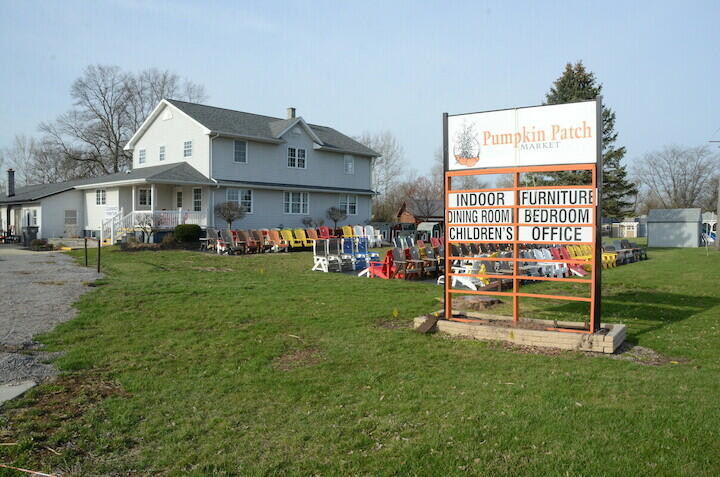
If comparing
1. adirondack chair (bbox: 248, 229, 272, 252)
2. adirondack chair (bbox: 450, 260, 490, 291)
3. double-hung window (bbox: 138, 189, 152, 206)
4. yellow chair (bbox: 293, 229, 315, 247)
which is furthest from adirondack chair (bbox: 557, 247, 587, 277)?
double-hung window (bbox: 138, 189, 152, 206)

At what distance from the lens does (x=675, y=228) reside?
38031 mm

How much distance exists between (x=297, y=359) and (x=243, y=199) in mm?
26163

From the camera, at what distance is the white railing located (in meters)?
27.6

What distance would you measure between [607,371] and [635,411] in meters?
1.46

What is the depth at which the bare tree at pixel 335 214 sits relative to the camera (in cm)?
3650

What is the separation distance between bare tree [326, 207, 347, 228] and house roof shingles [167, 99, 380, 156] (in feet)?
12.9

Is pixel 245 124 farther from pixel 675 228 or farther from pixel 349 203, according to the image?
pixel 675 228

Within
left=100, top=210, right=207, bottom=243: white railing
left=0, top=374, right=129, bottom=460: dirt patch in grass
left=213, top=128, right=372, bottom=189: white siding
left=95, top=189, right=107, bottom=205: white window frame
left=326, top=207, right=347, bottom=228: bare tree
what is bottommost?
left=0, top=374, right=129, bottom=460: dirt patch in grass

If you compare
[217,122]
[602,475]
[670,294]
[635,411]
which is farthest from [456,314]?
[217,122]

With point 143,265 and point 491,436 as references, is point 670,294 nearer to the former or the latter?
point 491,436

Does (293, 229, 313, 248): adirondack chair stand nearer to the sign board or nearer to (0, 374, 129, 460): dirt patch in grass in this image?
the sign board

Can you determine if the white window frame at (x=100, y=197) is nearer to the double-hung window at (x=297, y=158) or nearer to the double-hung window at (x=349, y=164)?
the double-hung window at (x=297, y=158)

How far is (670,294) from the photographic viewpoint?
13.5m

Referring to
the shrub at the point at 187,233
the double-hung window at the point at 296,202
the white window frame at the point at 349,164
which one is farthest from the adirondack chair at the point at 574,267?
the white window frame at the point at 349,164
